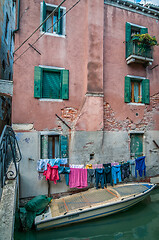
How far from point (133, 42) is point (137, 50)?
50 centimetres

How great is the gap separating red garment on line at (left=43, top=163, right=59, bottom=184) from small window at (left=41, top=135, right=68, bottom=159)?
0.63 metres

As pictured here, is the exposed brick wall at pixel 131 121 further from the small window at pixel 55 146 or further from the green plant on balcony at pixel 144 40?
the green plant on balcony at pixel 144 40

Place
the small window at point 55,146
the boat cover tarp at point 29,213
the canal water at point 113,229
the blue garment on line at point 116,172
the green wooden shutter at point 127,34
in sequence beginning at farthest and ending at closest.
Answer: the green wooden shutter at point 127,34
the blue garment on line at point 116,172
the small window at point 55,146
the boat cover tarp at point 29,213
the canal water at point 113,229

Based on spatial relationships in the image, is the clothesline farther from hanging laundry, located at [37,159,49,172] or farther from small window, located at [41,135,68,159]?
small window, located at [41,135,68,159]

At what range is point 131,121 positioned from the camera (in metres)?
9.63

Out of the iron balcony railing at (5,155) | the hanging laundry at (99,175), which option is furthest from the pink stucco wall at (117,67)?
the iron balcony railing at (5,155)

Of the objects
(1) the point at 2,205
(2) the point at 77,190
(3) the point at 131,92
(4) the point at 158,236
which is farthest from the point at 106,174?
(1) the point at 2,205

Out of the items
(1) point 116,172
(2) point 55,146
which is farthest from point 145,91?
(2) point 55,146

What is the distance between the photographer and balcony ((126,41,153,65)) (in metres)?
9.20

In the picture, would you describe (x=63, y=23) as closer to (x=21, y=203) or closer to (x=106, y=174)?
(x=106, y=174)

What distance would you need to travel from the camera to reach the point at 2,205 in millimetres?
2598

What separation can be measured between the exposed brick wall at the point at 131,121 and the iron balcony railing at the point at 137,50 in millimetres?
2597

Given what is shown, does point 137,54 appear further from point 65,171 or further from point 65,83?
point 65,171

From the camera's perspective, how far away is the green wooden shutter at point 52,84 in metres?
8.28
